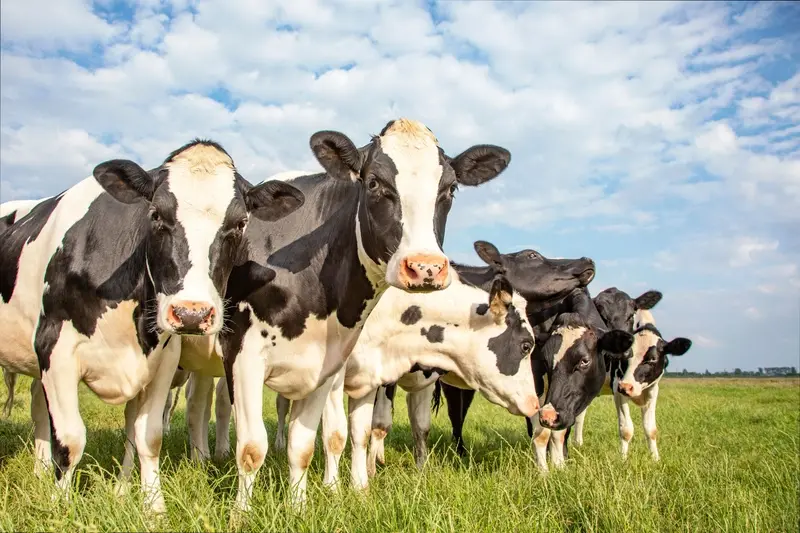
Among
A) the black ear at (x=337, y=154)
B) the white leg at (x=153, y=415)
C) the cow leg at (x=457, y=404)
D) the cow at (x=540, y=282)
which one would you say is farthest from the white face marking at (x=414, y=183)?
the cow leg at (x=457, y=404)

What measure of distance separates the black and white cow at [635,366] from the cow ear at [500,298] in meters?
→ 2.68

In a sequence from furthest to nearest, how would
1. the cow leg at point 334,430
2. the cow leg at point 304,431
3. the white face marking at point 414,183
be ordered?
the cow leg at point 334,430 < the cow leg at point 304,431 < the white face marking at point 414,183

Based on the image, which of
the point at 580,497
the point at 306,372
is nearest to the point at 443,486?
the point at 580,497

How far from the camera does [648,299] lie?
11117mm

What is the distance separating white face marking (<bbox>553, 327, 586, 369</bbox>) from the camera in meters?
8.37

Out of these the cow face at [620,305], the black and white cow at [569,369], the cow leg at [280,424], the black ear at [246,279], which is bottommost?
the cow leg at [280,424]

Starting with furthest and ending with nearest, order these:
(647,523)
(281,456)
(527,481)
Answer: (281,456) < (527,481) < (647,523)

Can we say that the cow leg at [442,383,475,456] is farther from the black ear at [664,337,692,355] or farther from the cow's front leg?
the black ear at [664,337,692,355]

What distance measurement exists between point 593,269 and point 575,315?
0.83 metres

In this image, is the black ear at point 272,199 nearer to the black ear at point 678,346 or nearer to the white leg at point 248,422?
the white leg at point 248,422

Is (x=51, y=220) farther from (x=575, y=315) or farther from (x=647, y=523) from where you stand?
(x=575, y=315)

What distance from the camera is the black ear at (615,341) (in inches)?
326

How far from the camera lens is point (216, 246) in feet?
15.7

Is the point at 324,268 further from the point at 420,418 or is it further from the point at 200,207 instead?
the point at 420,418
